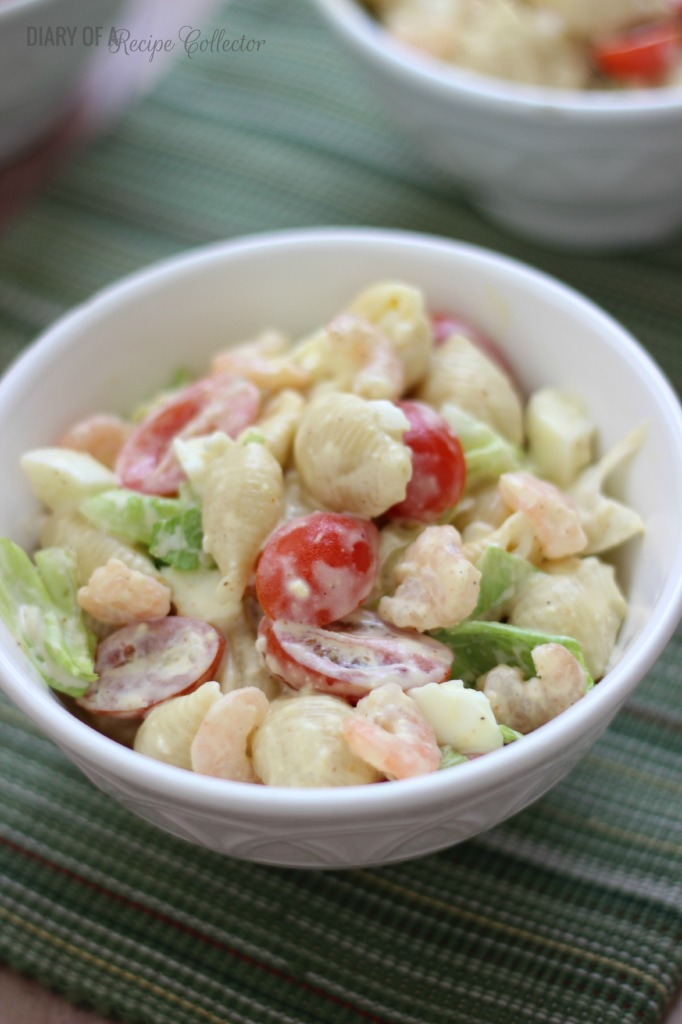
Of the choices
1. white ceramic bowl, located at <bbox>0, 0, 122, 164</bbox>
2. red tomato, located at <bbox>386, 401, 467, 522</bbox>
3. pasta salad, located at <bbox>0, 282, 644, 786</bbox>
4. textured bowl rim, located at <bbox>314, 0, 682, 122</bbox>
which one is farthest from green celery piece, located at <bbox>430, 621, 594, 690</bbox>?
white ceramic bowl, located at <bbox>0, 0, 122, 164</bbox>

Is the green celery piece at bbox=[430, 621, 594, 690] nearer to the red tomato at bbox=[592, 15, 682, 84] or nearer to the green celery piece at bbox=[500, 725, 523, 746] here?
the green celery piece at bbox=[500, 725, 523, 746]

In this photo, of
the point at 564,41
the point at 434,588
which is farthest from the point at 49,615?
the point at 564,41

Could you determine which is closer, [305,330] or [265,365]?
[265,365]

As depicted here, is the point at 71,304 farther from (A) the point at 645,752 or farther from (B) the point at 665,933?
(B) the point at 665,933

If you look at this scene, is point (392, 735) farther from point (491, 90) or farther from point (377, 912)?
point (491, 90)

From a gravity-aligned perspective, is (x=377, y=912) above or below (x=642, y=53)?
below

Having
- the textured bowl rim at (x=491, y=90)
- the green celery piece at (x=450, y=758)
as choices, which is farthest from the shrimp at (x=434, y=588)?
the textured bowl rim at (x=491, y=90)
